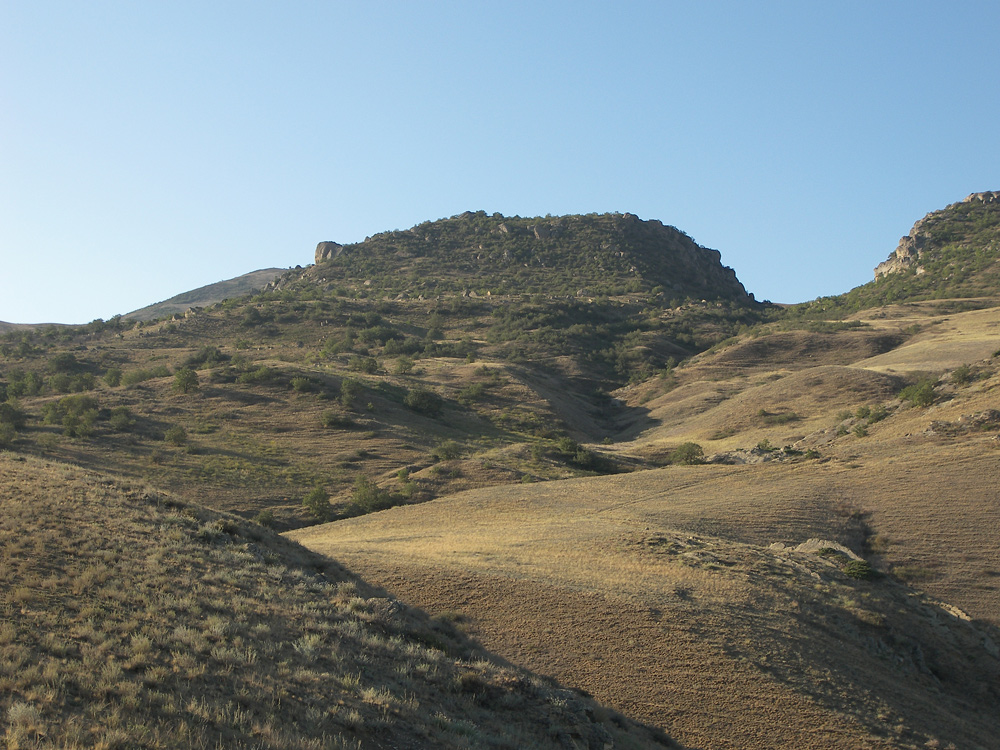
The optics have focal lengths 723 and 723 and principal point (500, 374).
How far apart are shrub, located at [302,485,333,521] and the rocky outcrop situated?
108m

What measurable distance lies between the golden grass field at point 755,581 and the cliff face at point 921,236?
95375 mm

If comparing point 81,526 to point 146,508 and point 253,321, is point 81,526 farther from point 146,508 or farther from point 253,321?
point 253,321

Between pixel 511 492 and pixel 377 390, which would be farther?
pixel 377 390

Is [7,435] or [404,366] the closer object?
[7,435]

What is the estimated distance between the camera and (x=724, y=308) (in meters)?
116

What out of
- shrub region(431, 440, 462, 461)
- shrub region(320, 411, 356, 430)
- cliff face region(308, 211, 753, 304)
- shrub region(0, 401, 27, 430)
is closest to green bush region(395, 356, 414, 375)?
shrub region(320, 411, 356, 430)

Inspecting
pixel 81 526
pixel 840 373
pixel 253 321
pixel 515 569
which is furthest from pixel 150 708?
pixel 253 321

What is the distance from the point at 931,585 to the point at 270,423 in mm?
37232

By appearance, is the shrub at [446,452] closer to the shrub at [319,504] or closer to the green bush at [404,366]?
the shrub at [319,504]

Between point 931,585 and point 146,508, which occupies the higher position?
point 146,508

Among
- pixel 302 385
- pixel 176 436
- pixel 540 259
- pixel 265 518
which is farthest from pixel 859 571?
pixel 540 259

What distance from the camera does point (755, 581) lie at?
17.6 meters

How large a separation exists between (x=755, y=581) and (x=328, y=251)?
130m

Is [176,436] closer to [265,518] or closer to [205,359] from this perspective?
[265,518]
